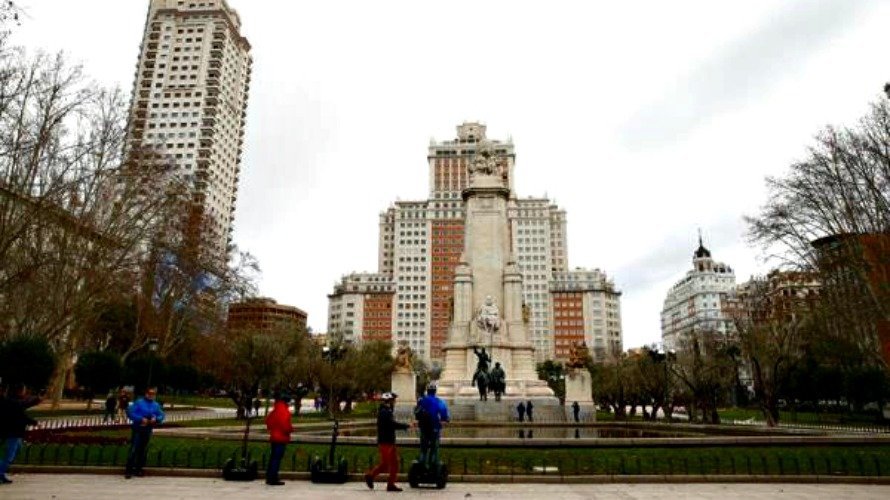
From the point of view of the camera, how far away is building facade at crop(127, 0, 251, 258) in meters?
104

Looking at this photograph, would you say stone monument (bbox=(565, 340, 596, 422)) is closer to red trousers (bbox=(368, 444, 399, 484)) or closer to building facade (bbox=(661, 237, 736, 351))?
red trousers (bbox=(368, 444, 399, 484))

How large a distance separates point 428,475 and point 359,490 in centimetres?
121

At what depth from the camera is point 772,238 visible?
28641 millimetres

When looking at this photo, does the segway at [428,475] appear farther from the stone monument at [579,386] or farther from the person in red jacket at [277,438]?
the stone monument at [579,386]

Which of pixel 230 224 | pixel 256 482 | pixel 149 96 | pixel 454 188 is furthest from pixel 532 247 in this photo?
pixel 256 482

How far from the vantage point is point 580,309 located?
5448 inches

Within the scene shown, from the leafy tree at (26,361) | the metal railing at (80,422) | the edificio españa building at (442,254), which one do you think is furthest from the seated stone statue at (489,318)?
the edificio españa building at (442,254)

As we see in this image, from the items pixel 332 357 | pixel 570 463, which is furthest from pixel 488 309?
pixel 570 463

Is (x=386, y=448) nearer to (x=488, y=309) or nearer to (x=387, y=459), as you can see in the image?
(x=387, y=459)

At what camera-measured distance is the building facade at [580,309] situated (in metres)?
138

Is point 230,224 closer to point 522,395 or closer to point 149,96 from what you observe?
point 149,96

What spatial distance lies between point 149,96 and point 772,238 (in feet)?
357

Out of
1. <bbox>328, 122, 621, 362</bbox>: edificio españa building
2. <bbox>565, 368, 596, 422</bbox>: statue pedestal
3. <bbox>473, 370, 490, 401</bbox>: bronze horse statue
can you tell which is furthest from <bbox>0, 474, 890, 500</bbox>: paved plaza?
<bbox>328, 122, 621, 362</bbox>: edificio españa building

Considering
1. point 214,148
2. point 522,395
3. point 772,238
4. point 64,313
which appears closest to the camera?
point 64,313
